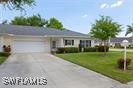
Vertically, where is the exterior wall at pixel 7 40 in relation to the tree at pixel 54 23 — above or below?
below

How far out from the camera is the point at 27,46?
109 feet

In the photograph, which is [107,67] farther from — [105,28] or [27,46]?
[27,46]

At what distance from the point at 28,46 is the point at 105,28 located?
1215cm

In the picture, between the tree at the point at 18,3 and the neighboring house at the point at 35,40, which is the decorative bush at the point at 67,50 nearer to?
the neighboring house at the point at 35,40

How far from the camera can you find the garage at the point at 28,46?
32.1 m

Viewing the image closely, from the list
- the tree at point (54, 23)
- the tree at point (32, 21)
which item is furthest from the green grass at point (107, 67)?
the tree at point (54, 23)

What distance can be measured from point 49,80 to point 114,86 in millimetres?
3141

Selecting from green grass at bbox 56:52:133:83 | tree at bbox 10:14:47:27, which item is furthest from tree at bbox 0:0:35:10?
tree at bbox 10:14:47:27

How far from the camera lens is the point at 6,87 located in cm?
947

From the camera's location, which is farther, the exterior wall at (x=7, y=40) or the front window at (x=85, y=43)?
the front window at (x=85, y=43)

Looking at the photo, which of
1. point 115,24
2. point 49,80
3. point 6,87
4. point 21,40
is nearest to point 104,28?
point 115,24

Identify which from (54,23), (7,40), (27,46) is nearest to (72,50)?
(27,46)

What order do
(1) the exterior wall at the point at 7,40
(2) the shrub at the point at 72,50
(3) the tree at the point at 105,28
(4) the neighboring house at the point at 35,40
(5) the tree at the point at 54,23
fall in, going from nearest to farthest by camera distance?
(3) the tree at the point at 105,28
(1) the exterior wall at the point at 7,40
(4) the neighboring house at the point at 35,40
(2) the shrub at the point at 72,50
(5) the tree at the point at 54,23

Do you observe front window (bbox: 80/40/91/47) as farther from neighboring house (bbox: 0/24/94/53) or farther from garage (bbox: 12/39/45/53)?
garage (bbox: 12/39/45/53)
